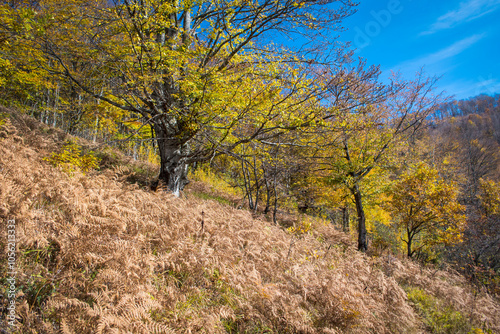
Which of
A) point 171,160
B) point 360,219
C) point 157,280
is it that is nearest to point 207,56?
point 171,160

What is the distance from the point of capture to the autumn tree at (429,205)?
10023mm

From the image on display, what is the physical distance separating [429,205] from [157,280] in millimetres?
11921

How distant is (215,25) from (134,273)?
542 centimetres

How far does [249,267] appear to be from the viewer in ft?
11.3

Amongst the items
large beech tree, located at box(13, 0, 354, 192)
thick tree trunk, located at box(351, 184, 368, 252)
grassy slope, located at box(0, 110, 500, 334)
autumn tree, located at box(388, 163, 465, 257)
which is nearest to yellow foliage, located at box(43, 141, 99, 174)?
grassy slope, located at box(0, 110, 500, 334)

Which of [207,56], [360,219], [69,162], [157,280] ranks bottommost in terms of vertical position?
[360,219]

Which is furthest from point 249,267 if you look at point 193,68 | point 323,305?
point 193,68

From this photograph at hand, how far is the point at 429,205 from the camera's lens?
405 inches

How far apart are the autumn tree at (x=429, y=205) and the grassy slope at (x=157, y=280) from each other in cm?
713

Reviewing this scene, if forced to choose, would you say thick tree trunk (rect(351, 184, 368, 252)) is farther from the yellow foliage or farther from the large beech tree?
the yellow foliage

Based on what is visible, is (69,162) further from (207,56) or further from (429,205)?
(429,205)

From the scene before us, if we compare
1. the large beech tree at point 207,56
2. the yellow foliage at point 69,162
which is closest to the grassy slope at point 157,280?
the yellow foliage at point 69,162

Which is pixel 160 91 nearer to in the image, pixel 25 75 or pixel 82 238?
pixel 82 238

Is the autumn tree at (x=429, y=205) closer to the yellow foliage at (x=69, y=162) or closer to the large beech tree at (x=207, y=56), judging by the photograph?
the large beech tree at (x=207, y=56)
